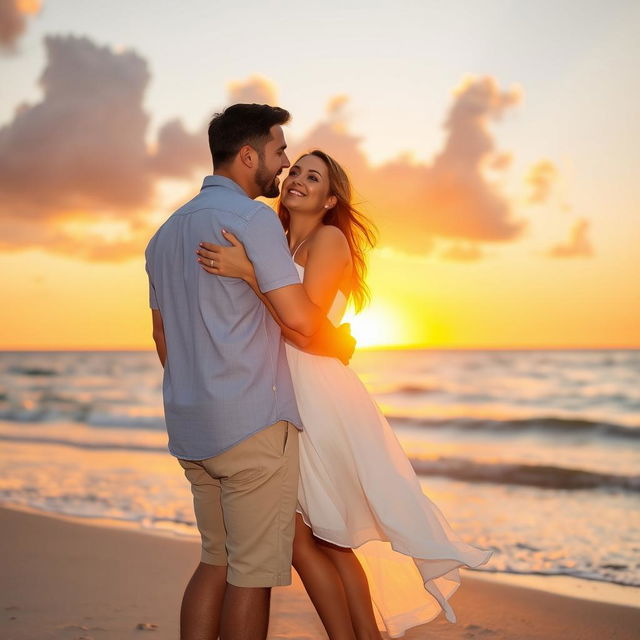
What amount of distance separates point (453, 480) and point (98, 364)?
41.8 metres

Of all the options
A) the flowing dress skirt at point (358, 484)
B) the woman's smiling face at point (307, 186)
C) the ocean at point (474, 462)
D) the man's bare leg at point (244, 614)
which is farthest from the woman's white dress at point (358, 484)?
the ocean at point (474, 462)

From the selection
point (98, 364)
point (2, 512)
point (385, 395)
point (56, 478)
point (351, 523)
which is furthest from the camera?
point (98, 364)

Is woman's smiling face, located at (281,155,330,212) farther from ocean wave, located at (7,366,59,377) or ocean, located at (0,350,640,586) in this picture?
ocean wave, located at (7,366,59,377)

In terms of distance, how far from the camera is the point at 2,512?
278 inches

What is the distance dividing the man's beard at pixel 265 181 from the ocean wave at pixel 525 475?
8.08m

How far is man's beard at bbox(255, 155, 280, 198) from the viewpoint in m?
2.77

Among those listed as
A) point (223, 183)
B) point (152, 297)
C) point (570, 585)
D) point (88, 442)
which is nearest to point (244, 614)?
point (152, 297)

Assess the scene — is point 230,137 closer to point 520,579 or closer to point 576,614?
point 576,614

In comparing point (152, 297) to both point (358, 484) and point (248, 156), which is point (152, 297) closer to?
point (248, 156)

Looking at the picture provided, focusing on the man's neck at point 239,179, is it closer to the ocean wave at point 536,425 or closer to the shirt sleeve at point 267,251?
the shirt sleeve at point 267,251

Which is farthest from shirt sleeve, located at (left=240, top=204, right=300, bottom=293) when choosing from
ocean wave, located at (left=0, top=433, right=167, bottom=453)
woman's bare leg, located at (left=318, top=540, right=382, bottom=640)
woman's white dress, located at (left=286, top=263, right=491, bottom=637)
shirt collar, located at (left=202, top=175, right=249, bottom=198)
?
ocean wave, located at (left=0, top=433, right=167, bottom=453)

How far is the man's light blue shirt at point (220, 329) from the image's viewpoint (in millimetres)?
2551

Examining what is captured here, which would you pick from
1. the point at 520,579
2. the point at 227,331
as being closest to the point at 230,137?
the point at 227,331

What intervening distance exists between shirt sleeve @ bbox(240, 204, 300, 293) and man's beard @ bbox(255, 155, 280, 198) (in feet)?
0.81
